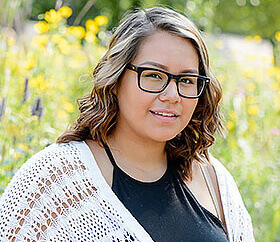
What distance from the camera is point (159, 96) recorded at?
182cm

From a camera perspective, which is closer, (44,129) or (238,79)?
(44,129)

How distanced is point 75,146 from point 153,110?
0.33 metres

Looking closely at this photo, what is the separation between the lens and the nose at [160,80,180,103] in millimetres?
1816

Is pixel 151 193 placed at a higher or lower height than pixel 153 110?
lower

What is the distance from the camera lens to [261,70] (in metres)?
5.39

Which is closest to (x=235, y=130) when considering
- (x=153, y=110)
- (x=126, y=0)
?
(x=153, y=110)

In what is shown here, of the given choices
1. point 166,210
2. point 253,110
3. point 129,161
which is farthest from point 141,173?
point 253,110

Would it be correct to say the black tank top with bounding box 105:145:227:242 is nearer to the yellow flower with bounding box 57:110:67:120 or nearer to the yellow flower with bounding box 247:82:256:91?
the yellow flower with bounding box 57:110:67:120

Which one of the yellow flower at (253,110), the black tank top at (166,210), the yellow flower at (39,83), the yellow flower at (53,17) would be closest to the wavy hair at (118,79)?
the black tank top at (166,210)

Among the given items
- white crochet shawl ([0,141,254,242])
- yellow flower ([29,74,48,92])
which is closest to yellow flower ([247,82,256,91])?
yellow flower ([29,74,48,92])

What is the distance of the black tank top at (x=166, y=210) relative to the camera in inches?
73.0

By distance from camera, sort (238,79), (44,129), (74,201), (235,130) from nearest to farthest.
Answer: (74,201) < (44,129) < (235,130) < (238,79)

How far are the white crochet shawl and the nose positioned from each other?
1.17 feet

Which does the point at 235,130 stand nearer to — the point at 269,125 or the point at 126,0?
the point at 269,125
